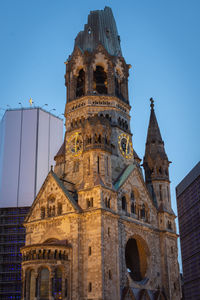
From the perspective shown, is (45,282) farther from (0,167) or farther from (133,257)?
(0,167)

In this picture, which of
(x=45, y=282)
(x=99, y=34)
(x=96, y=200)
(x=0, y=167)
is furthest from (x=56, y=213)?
(x=0, y=167)

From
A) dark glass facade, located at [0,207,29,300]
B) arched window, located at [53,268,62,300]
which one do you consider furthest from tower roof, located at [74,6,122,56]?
arched window, located at [53,268,62,300]

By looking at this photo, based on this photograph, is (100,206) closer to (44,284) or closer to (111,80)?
(44,284)

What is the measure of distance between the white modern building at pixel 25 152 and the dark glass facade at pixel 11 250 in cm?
205

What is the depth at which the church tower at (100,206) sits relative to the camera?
42188mm

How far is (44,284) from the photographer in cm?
4134

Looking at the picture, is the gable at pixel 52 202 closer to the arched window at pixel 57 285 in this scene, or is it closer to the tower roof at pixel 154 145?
the arched window at pixel 57 285

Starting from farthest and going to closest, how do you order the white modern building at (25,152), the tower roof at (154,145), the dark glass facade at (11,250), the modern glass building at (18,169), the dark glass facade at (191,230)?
the white modern building at (25,152) → the modern glass building at (18,169) → the dark glass facade at (11,250) → the tower roof at (154,145) → the dark glass facade at (191,230)

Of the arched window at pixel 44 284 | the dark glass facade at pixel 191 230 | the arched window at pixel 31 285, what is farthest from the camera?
the arched window at pixel 31 285

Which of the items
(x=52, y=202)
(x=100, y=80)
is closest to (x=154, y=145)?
(x=100, y=80)

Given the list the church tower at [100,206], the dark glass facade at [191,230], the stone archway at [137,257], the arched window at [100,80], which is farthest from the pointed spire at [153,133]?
the dark glass facade at [191,230]

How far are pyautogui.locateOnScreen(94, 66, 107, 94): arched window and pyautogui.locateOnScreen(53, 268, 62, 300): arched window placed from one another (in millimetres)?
28227

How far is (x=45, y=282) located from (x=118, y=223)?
1070 centimetres

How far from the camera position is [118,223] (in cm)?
4684
